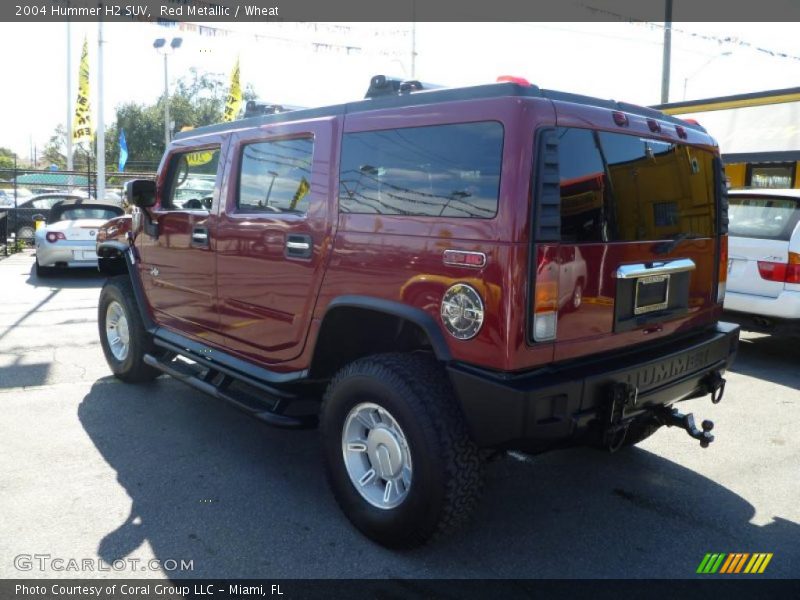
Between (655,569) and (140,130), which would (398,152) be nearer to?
(655,569)

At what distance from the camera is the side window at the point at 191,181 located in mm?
4477

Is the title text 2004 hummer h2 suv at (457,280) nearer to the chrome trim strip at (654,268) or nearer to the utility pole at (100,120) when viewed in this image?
the chrome trim strip at (654,268)

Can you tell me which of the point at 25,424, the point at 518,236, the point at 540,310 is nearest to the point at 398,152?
the point at 518,236

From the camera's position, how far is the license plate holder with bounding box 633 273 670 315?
3203 millimetres

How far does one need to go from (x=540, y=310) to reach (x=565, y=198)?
492 millimetres

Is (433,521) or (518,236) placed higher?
(518,236)

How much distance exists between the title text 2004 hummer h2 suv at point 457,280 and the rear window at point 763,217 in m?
2.90

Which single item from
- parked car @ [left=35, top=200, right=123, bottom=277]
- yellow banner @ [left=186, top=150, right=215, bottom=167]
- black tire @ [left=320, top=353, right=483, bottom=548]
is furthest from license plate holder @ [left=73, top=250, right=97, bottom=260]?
black tire @ [left=320, top=353, right=483, bottom=548]

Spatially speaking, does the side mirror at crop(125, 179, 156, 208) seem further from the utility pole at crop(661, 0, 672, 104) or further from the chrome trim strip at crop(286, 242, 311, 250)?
the utility pole at crop(661, 0, 672, 104)

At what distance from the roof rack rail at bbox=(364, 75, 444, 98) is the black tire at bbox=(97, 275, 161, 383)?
2.87 meters

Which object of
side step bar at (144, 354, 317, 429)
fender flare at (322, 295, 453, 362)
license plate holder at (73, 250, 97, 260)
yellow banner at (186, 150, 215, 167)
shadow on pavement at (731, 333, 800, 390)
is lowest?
shadow on pavement at (731, 333, 800, 390)

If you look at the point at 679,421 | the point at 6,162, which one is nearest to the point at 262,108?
the point at 679,421

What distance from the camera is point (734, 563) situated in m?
3.05

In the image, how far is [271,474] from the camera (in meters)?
3.93
